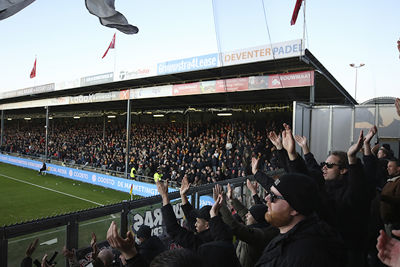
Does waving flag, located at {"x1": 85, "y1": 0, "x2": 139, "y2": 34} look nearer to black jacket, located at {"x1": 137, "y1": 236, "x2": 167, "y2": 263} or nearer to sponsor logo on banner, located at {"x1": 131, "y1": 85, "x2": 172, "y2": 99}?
black jacket, located at {"x1": 137, "y1": 236, "x2": 167, "y2": 263}

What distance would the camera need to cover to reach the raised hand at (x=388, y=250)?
1.19 meters

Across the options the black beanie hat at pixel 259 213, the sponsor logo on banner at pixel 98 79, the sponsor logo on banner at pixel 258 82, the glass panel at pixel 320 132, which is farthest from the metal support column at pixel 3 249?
the sponsor logo on banner at pixel 98 79

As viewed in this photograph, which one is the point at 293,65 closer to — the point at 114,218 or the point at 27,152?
the point at 114,218

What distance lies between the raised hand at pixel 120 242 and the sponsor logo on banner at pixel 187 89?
1439cm

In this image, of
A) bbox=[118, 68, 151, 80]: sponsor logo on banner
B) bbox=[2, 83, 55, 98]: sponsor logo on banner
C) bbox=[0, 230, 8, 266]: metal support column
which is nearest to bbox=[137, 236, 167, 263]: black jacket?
bbox=[0, 230, 8, 266]: metal support column

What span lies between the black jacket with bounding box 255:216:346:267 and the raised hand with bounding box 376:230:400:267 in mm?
376

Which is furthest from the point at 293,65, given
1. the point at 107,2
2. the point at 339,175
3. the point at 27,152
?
the point at 27,152

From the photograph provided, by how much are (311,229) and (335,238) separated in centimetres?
13

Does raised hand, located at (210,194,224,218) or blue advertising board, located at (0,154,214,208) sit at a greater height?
raised hand, located at (210,194,224,218)

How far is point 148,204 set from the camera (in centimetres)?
440

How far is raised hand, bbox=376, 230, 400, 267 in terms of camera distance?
1.19 metres

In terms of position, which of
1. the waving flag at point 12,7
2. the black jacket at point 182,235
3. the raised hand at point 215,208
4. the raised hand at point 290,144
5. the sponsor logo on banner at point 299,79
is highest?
the sponsor logo on banner at point 299,79

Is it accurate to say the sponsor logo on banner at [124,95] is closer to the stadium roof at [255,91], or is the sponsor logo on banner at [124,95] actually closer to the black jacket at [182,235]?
the stadium roof at [255,91]

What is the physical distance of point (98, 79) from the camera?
70.7 feet
